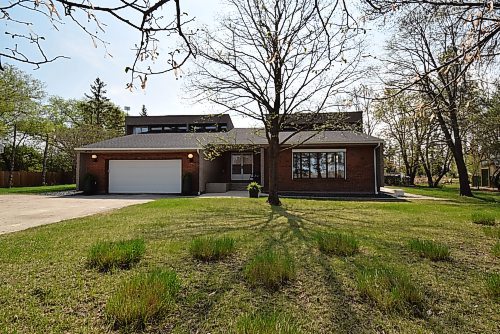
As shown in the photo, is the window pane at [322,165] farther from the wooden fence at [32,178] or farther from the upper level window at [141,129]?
the wooden fence at [32,178]

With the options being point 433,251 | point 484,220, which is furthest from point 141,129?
point 433,251

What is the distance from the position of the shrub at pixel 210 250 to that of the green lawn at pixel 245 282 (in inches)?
4.2

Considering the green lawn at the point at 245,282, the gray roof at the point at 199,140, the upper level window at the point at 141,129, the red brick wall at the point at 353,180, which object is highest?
the upper level window at the point at 141,129

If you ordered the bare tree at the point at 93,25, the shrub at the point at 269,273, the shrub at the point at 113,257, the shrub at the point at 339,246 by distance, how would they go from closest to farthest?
the bare tree at the point at 93,25 < the shrub at the point at 269,273 < the shrub at the point at 113,257 < the shrub at the point at 339,246

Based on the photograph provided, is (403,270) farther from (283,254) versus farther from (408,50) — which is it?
(408,50)

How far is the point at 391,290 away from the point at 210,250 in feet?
7.20

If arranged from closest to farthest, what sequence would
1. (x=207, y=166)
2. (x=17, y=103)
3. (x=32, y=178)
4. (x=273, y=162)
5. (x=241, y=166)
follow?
(x=273, y=162) → (x=207, y=166) → (x=241, y=166) → (x=17, y=103) → (x=32, y=178)

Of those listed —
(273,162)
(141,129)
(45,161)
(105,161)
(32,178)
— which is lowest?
(32,178)

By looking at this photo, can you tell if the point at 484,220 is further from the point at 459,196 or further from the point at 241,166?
the point at 241,166

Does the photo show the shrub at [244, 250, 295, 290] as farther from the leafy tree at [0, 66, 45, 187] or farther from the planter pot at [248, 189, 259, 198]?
the leafy tree at [0, 66, 45, 187]

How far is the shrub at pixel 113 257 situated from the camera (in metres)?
3.73

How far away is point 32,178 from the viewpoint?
84.5 feet

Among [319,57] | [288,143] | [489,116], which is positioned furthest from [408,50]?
[319,57]

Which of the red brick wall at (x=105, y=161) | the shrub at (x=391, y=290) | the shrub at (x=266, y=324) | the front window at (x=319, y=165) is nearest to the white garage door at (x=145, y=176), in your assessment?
the red brick wall at (x=105, y=161)
